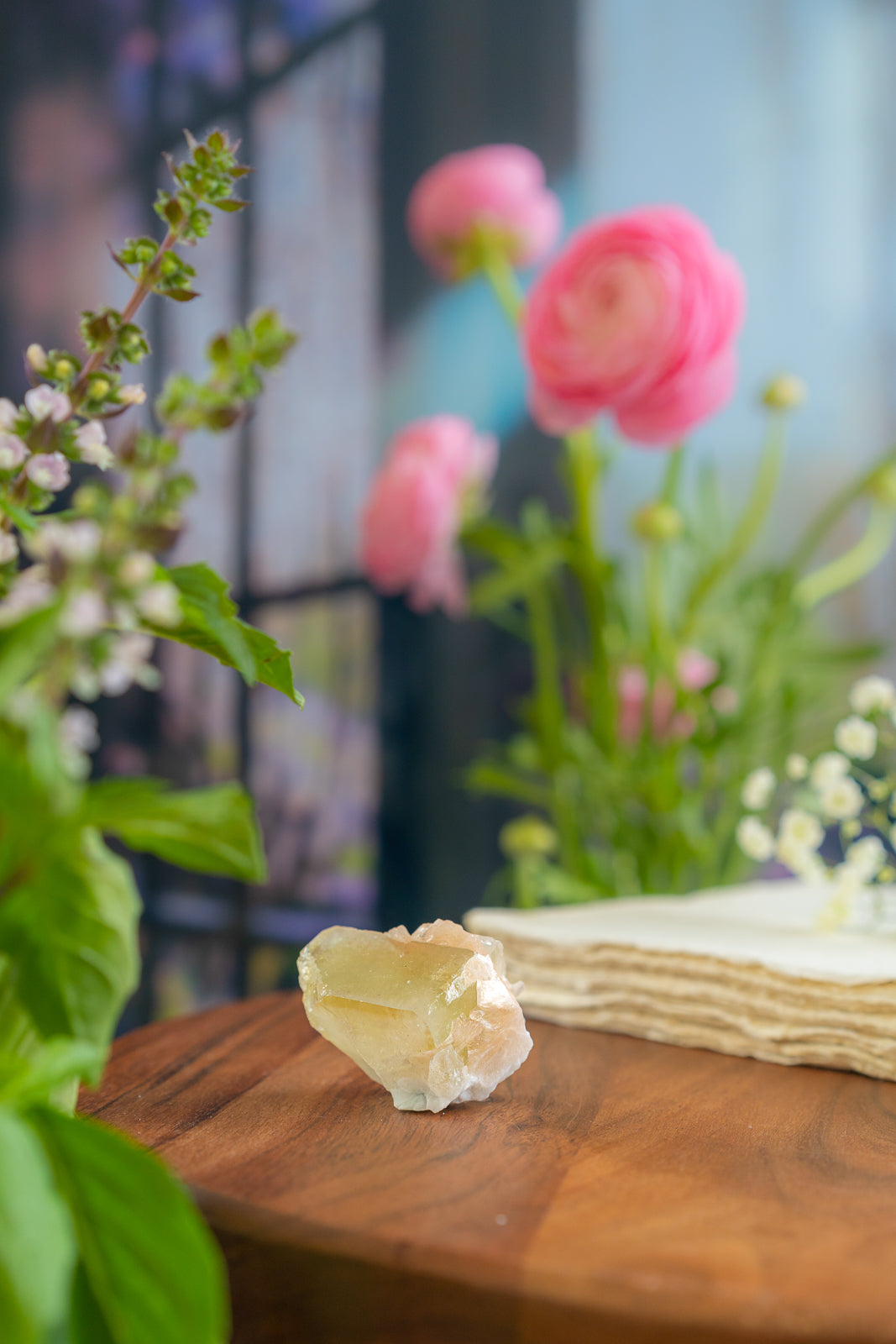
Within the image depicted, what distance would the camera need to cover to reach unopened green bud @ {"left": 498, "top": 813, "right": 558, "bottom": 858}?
1.11 metres

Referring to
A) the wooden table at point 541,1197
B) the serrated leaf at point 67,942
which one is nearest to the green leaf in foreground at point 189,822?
the serrated leaf at point 67,942

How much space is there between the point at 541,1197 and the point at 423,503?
2.42ft

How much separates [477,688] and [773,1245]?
3.29 ft

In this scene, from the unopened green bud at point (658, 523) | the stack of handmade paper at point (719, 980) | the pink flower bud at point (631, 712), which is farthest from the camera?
the pink flower bud at point (631, 712)

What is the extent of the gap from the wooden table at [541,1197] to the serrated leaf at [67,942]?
0.29ft

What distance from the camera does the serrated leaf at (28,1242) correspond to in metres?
0.21

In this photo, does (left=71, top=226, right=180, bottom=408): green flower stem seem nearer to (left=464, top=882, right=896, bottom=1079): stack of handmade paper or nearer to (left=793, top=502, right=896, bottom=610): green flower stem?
(left=464, top=882, right=896, bottom=1079): stack of handmade paper

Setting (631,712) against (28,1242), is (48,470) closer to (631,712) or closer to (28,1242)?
(28,1242)

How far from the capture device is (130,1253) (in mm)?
A: 248

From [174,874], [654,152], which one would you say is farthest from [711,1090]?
[654,152]

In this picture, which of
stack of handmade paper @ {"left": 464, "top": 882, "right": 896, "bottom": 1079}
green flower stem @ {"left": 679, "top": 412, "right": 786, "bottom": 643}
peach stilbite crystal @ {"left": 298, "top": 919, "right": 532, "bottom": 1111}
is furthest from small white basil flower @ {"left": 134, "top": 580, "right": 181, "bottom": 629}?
green flower stem @ {"left": 679, "top": 412, "right": 786, "bottom": 643}

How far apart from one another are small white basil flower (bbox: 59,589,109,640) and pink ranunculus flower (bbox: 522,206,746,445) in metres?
0.70

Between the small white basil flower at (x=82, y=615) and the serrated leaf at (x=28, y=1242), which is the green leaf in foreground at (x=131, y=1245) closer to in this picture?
the serrated leaf at (x=28, y=1242)

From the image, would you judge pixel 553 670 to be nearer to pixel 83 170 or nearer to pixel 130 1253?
pixel 83 170
